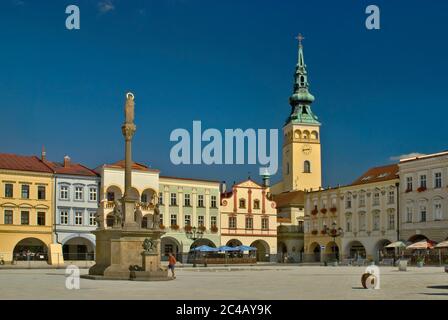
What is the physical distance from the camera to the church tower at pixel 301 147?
110812 mm

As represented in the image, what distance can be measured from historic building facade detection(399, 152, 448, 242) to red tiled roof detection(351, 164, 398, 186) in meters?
3.00

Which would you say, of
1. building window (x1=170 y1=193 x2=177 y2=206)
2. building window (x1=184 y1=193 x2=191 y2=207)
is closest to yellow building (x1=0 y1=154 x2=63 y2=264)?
building window (x1=170 y1=193 x2=177 y2=206)

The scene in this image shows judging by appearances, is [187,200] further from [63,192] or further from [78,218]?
[63,192]

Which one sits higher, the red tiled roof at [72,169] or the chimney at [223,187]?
the red tiled roof at [72,169]

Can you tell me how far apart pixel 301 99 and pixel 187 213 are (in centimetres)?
3992

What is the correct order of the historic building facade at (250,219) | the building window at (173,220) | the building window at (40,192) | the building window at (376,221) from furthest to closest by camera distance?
1. the historic building facade at (250,219)
2. the building window at (173,220)
3. the building window at (376,221)
4. the building window at (40,192)

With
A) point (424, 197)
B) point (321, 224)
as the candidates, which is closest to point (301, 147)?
point (321, 224)

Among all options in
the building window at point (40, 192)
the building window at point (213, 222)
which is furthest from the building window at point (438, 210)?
the building window at point (40, 192)

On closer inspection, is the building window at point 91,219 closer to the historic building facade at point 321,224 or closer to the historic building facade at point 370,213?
the historic building facade at point 321,224

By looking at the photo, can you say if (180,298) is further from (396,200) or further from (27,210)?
(396,200)

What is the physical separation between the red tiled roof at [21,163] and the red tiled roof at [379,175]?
32.7m

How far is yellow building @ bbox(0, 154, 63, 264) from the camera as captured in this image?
6712cm

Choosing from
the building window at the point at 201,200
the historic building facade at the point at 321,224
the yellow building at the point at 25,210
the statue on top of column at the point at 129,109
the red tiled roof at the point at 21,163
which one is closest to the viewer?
the statue on top of column at the point at 129,109
